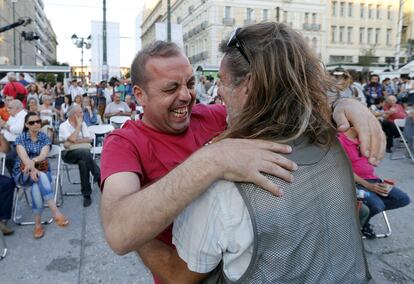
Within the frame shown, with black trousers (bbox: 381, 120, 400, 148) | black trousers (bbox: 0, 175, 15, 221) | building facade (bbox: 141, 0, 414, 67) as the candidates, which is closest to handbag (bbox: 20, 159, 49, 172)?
black trousers (bbox: 0, 175, 15, 221)

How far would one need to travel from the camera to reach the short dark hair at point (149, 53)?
5.55 feet

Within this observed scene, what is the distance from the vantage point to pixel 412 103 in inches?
303

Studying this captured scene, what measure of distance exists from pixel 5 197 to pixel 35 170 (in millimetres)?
464

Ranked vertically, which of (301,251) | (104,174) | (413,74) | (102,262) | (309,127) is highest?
(413,74)

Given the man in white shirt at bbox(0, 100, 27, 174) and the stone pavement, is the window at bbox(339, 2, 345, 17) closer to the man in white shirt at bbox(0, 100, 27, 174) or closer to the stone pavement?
the man in white shirt at bbox(0, 100, 27, 174)

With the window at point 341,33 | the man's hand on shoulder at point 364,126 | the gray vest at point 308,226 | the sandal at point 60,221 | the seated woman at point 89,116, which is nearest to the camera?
the gray vest at point 308,226

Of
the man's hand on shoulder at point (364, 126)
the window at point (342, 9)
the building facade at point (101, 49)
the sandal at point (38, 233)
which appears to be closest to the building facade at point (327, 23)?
the window at point (342, 9)

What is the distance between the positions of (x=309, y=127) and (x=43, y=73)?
117 feet

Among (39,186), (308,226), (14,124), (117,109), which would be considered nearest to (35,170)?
(39,186)

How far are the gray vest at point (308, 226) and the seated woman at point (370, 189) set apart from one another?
2789mm

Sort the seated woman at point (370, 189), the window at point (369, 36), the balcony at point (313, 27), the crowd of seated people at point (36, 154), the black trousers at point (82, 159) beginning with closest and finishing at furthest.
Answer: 1. the seated woman at point (370, 189)
2. the crowd of seated people at point (36, 154)
3. the black trousers at point (82, 159)
4. the balcony at point (313, 27)
5. the window at point (369, 36)

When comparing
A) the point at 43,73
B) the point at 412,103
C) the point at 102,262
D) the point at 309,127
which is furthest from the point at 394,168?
the point at 43,73

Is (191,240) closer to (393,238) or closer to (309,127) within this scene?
(309,127)

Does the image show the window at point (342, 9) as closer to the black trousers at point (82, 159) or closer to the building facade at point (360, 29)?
the building facade at point (360, 29)
